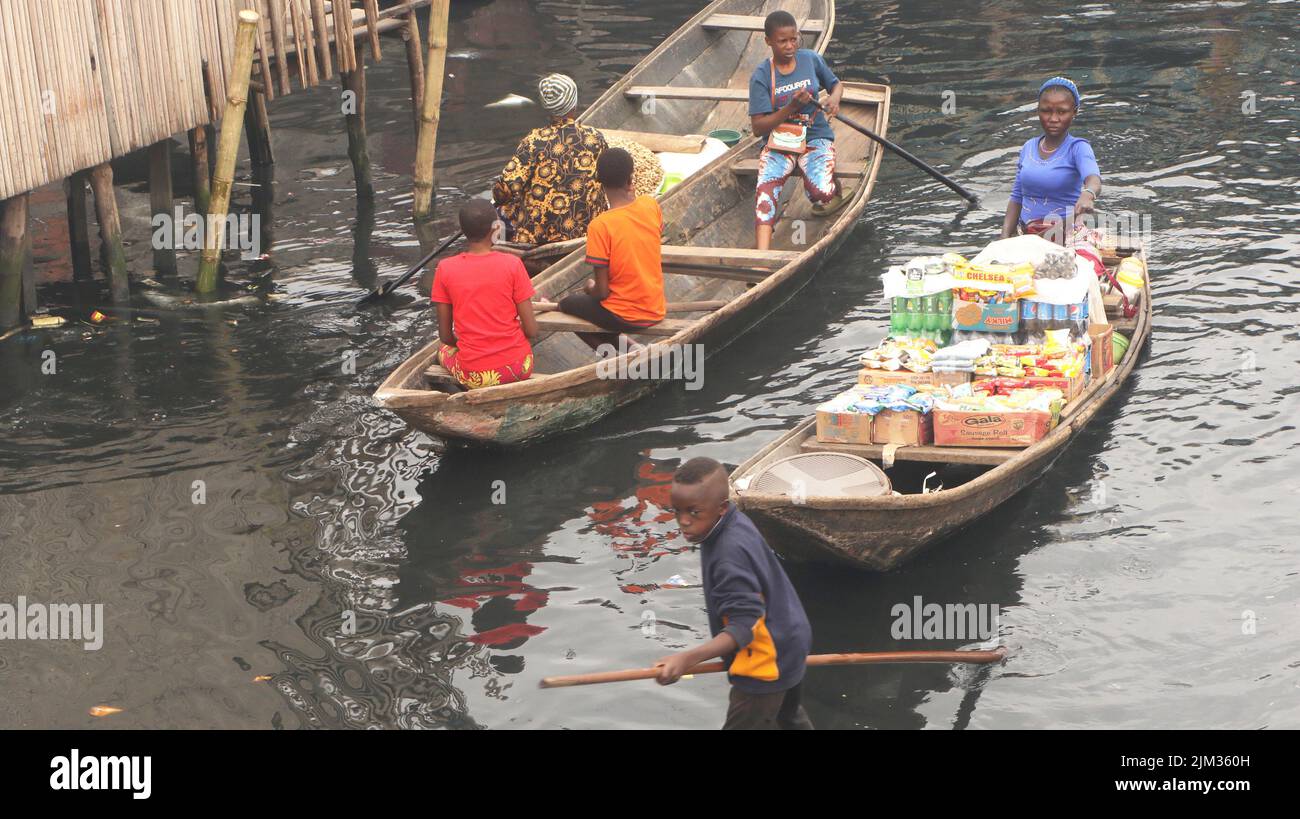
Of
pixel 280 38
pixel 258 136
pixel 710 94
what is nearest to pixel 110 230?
pixel 280 38

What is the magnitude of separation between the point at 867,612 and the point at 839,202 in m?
5.70

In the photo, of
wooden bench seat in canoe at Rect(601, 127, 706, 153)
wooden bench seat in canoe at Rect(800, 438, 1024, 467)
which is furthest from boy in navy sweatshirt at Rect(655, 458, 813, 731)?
wooden bench seat in canoe at Rect(601, 127, 706, 153)

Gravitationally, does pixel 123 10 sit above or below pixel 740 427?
above

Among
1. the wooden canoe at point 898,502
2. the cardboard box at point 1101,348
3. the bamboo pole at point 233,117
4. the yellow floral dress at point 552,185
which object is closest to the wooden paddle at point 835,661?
the wooden canoe at point 898,502

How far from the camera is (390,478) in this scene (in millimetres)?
8227

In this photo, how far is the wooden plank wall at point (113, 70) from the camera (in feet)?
30.4

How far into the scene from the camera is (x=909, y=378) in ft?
24.2

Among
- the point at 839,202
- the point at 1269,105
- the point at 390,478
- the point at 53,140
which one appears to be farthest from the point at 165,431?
the point at 1269,105

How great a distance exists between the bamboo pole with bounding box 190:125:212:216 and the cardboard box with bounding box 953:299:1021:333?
639 centimetres

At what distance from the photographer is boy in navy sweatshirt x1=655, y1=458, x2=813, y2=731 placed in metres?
4.76

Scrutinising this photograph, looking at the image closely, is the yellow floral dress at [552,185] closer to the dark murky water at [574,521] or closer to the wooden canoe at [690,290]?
the wooden canoe at [690,290]

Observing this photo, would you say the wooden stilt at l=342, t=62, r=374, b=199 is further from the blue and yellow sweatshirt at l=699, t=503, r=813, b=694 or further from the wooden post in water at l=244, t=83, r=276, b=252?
the blue and yellow sweatshirt at l=699, t=503, r=813, b=694

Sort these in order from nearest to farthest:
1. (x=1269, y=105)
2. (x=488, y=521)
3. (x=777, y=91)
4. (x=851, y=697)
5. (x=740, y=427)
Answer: (x=851, y=697) → (x=488, y=521) → (x=740, y=427) → (x=777, y=91) → (x=1269, y=105)

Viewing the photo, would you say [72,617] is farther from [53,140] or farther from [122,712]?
[53,140]
